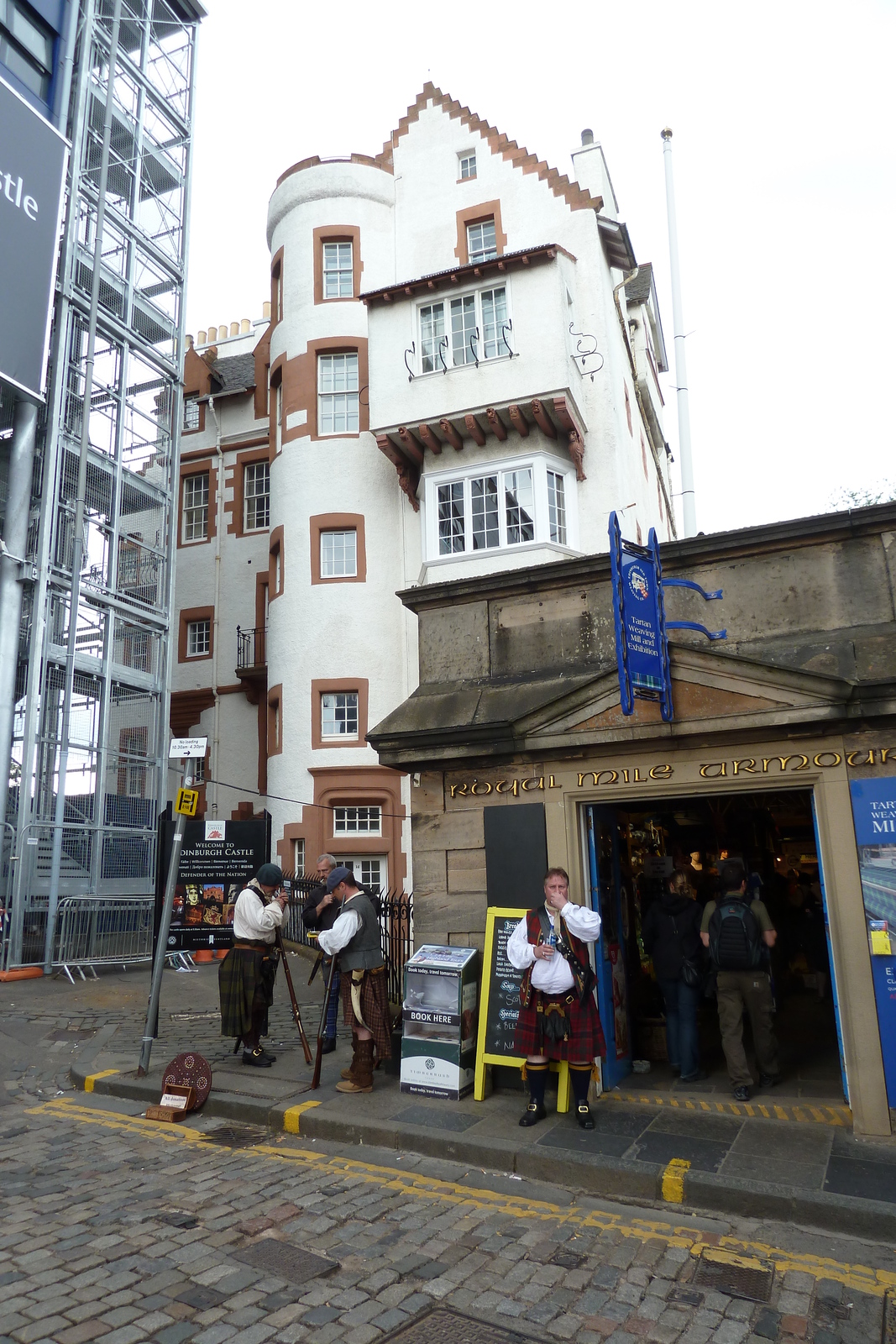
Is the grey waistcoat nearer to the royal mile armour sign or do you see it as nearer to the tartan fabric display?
the tartan fabric display

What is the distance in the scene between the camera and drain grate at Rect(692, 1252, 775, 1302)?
15.0ft

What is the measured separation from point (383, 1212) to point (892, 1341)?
287 centimetres

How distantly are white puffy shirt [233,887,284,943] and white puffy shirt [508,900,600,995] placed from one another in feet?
9.44

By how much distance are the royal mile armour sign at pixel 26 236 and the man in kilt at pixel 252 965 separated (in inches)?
521

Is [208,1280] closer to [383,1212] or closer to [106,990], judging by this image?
[383,1212]

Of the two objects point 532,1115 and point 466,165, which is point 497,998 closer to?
point 532,1115

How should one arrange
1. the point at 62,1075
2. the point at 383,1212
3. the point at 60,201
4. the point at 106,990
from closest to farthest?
1. the point at 383,1212
2. the point at 62,1075
3. the point at 106,990
4. the point at 60,201

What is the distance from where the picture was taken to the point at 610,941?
8.49 metres

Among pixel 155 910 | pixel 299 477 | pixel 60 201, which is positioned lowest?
pixel 155 910

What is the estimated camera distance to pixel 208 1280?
4.73 meters

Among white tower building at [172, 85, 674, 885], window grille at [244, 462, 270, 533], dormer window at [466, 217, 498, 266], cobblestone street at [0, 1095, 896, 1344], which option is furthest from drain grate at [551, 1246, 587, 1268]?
window grille at [244, 462, 270, 533]

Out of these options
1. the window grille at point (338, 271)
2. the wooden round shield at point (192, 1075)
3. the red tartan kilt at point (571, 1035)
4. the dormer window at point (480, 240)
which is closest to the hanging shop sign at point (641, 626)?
the red tartan kilt at point (571, 1035)

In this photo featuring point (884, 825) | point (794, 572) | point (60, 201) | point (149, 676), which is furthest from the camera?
point (149, 676)

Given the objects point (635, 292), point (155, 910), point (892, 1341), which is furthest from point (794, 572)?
point (635, 292)
